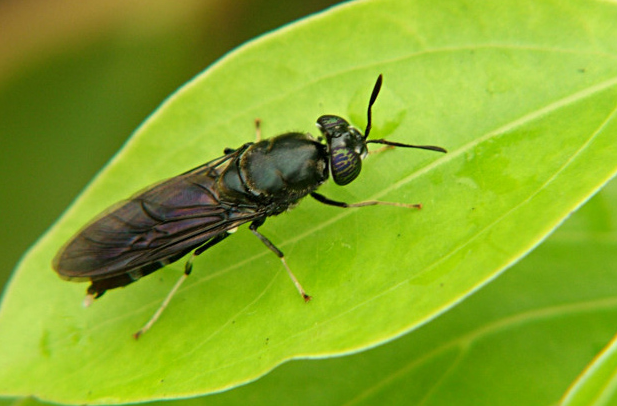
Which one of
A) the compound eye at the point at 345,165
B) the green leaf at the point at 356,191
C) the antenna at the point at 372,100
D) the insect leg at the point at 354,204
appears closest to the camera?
the green leaf at the point at 356,191

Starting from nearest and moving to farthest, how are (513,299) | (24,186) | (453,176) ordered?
(453,176)
(513,299)
(24,186)

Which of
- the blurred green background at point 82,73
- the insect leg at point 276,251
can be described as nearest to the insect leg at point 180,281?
the insect leg at point 276,251

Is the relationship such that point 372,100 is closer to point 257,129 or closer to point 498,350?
point 257,129

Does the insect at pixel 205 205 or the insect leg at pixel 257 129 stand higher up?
the insect leg at pixel 257 129

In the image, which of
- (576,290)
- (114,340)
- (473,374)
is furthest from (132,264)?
(576,290)

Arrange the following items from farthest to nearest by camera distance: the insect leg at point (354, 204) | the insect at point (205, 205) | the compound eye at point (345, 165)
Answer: the insect at point (205, 205)
the compound eye at point (345, 165)
the insect leg at point (354, 204)

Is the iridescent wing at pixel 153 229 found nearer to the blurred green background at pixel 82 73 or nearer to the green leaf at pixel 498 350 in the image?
the green leaf at pixel 498 350

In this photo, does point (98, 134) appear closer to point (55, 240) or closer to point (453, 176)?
point (55, 240)
